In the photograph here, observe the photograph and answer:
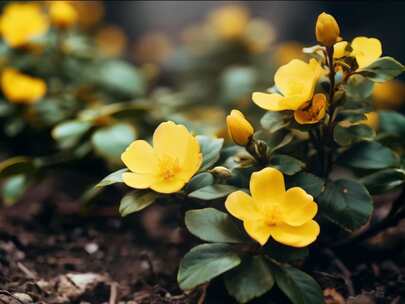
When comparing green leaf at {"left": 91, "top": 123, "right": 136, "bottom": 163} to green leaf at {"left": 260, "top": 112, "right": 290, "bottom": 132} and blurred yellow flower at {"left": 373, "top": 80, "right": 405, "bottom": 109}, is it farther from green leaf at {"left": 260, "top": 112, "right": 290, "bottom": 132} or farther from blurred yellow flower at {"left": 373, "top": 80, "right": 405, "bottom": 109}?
blurred yellow flower at {"left": 373, "top": 80, "right": 405, "bottom": 109}

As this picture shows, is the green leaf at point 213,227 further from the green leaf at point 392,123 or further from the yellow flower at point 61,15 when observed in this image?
the yellow flower at point 61,15

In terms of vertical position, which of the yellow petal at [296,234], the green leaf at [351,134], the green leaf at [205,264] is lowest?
the green leaf at [205,264]

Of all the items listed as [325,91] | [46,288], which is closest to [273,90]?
[325,91]

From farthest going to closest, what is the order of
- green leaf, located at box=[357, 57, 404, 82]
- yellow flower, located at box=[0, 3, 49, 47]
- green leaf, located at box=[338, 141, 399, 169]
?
yellow flower, located at box=[0, 3, 49, 47] → green leaf, located at box=[338, 141, 399, 169] → green leaf, located at box=[357, 57, 404, 82]

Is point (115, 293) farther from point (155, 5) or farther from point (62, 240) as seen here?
point (155, 5)

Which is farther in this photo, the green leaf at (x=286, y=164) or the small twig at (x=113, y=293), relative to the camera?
the small twig at (x=113, y=293)

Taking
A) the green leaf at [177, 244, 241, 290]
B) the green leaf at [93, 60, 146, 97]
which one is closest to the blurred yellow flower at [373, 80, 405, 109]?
the green leaf at [93, 60, 146, 97]

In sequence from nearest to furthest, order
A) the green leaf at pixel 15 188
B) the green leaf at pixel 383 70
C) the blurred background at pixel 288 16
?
1. the green leaf at pixel 383 70
2. the green leaf at pixel 15 188
3. the blurred background at pixel 288 16

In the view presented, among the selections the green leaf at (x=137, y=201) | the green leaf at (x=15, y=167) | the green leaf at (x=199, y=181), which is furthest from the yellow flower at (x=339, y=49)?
the green leaf at (x=15, y=167)
